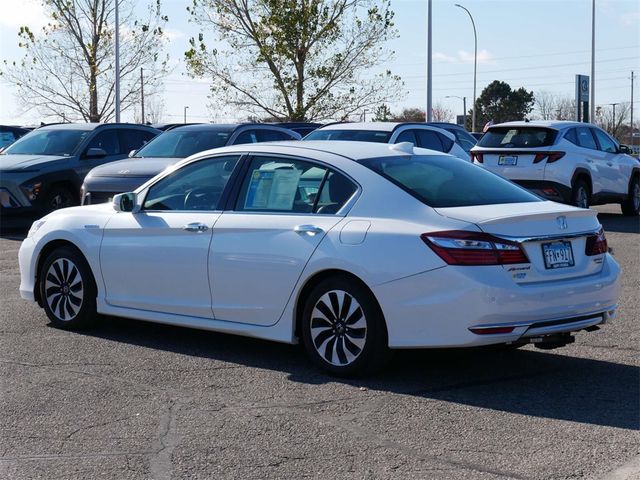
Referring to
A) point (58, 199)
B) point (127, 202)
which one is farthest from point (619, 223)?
point (127, 202)

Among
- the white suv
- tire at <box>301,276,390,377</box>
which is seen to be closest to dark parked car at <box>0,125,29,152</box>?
the white suv

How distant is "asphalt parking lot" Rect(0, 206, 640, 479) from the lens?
4.98 m

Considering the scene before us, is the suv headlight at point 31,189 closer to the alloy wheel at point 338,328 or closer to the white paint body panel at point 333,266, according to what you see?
the white paint body panel at point 333,266

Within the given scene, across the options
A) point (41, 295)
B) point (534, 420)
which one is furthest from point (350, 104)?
point (534, 420)

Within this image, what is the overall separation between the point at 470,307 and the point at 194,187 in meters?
2.60

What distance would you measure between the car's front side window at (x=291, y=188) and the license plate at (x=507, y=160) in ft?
35.8

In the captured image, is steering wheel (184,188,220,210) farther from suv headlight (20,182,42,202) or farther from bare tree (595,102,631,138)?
bare tree (595,102,631,138)

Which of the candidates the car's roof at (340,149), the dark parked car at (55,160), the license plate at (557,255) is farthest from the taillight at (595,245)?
the dark parked car at (55,160)

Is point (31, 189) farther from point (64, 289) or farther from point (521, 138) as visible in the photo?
point (64, 289)

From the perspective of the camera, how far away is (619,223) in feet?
60.9

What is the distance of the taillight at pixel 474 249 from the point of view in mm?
6180

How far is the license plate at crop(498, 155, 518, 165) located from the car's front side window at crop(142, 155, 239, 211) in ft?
35.2

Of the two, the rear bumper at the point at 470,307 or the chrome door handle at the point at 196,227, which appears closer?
the rear bumper at the point at 470,307

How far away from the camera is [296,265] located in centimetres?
679
